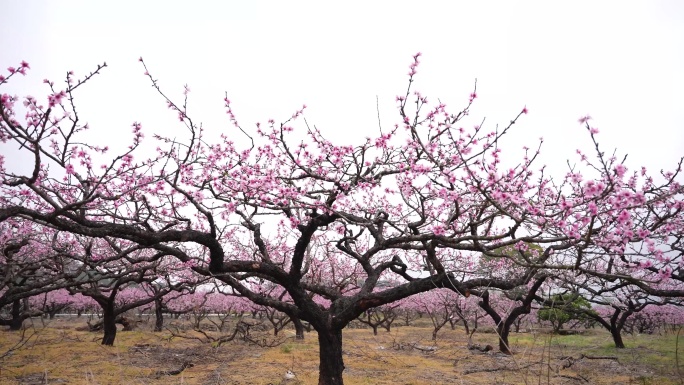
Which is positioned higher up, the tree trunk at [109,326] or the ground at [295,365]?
the tree trunk at [109,326]

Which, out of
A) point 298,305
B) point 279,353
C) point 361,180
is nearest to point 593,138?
point 361,180

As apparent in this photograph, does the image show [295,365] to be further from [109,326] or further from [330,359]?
[109,326]

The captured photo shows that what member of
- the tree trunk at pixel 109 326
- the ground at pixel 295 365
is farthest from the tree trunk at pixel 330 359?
the tree trunk at pixel 109 326

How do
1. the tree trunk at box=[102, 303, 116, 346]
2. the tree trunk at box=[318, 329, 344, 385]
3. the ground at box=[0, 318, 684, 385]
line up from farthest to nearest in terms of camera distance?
the tree trunk at box=[102, 303, 116, 346] < the ground at box=[0, 318, 684, 385] < the tree trunk at box=[318, 329, 344, 385]

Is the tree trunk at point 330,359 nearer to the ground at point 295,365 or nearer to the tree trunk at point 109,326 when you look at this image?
the ground at point 295,365

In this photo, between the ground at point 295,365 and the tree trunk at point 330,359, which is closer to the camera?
the tree trunk at point 330,359

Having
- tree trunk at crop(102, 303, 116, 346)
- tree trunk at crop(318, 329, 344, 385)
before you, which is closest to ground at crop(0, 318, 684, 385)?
tree trunk at crop(102, 303, 116, 346)

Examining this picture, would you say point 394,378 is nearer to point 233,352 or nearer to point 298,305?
point 298,305

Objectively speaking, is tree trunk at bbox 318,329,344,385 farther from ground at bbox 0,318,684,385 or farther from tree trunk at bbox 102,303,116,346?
tree trunk at bbox 102,303,116,346

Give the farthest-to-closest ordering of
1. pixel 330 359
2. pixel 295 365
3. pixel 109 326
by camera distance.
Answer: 1. pixel 109 326
2. pixel 295 365
3. pixel 330 359

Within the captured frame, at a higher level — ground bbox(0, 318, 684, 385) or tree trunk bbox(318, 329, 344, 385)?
tree trunk bbox(318, 329, 344, 385)

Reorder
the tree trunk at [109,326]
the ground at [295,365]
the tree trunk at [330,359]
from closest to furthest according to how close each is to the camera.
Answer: the tree trunk at [330,359], the ground at [295,365], the tree trunk at [109,326]

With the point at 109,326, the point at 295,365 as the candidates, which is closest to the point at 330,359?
the point at 295,365

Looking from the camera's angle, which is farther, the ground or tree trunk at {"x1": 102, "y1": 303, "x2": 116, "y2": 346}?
tree trunk at {"x1": 102, "y1": 303, "x2": 116, "y2": 346}
